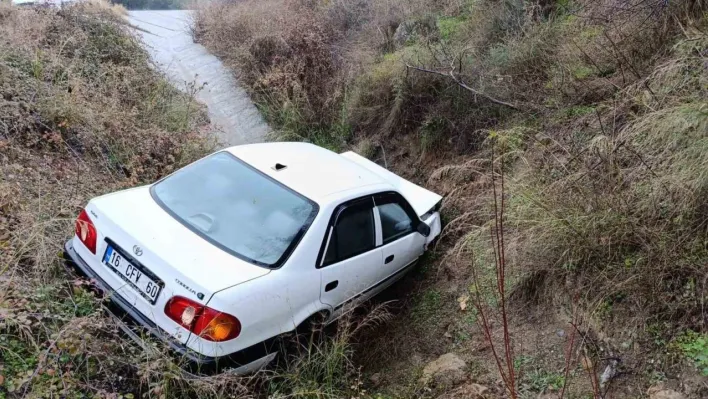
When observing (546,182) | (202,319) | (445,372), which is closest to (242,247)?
(202,319)

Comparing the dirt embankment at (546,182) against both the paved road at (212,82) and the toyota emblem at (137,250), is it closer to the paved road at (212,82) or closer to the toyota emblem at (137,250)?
the paved road at (212,82)

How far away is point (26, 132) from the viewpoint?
5.55 metres

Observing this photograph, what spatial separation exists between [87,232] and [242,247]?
1104 millimetres

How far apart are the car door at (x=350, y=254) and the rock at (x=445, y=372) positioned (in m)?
0.81

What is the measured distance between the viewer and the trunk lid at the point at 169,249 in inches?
125

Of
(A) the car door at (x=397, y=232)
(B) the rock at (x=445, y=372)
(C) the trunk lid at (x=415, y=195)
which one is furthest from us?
(C) the trunk lid at (x=415, y=195)

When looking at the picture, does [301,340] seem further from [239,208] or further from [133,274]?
[133,274]

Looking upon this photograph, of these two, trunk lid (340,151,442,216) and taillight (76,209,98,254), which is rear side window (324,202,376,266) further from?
taillight (76,209,98,254)

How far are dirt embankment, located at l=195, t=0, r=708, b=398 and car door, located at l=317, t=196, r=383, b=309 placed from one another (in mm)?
636

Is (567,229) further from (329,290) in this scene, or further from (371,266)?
(329,290)

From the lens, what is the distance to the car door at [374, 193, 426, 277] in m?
4.42

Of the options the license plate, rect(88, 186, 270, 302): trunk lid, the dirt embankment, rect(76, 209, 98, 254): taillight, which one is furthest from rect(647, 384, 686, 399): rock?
rect(76, 209, 98, 254): taillight

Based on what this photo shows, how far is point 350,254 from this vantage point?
403cm

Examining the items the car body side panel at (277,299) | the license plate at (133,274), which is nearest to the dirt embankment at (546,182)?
the car body side panel at (277,299)
